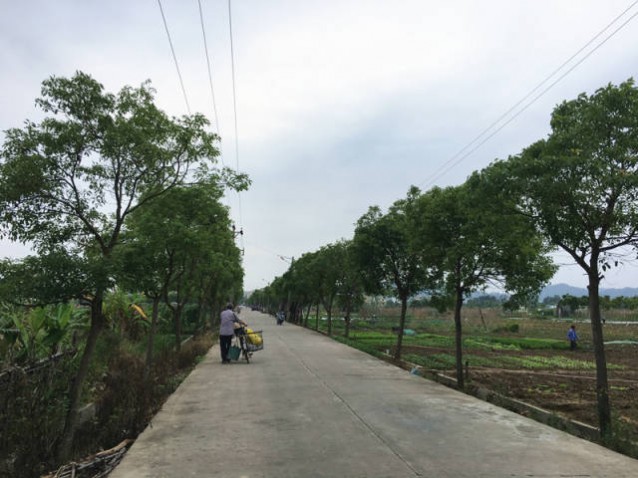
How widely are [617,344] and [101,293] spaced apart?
34123 mm

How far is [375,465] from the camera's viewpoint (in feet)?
17.5

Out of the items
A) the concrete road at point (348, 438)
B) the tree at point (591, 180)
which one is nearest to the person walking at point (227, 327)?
the concrete road at point (348, 438)

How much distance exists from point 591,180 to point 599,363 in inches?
110

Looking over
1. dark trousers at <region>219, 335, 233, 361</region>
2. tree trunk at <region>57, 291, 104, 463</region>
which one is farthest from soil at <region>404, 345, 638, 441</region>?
tree trunk at <region>57, 291, 104, 463</region>

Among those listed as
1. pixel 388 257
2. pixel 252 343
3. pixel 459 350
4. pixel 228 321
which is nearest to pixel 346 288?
pixel 388 257

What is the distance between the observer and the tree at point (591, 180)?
6934 mm

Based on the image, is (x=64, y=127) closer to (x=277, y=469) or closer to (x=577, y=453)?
(x=277, y=469)

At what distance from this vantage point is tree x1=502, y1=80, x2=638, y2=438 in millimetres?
6934

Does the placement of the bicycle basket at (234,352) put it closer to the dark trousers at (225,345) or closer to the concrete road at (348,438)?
the dark trousers at (225,345)

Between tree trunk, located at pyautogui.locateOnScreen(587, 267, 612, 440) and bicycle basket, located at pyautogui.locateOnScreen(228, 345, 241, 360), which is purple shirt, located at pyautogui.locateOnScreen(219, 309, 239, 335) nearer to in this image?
bicycle basket, located at pyautogui.locateOnScreen(228, 345, 241, 360)

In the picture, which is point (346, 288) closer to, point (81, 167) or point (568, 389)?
point (568, 389)

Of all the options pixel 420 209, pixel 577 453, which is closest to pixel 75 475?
pixel 577 453

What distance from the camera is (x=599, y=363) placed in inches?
293

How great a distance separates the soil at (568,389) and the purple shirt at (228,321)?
21.9 feet
